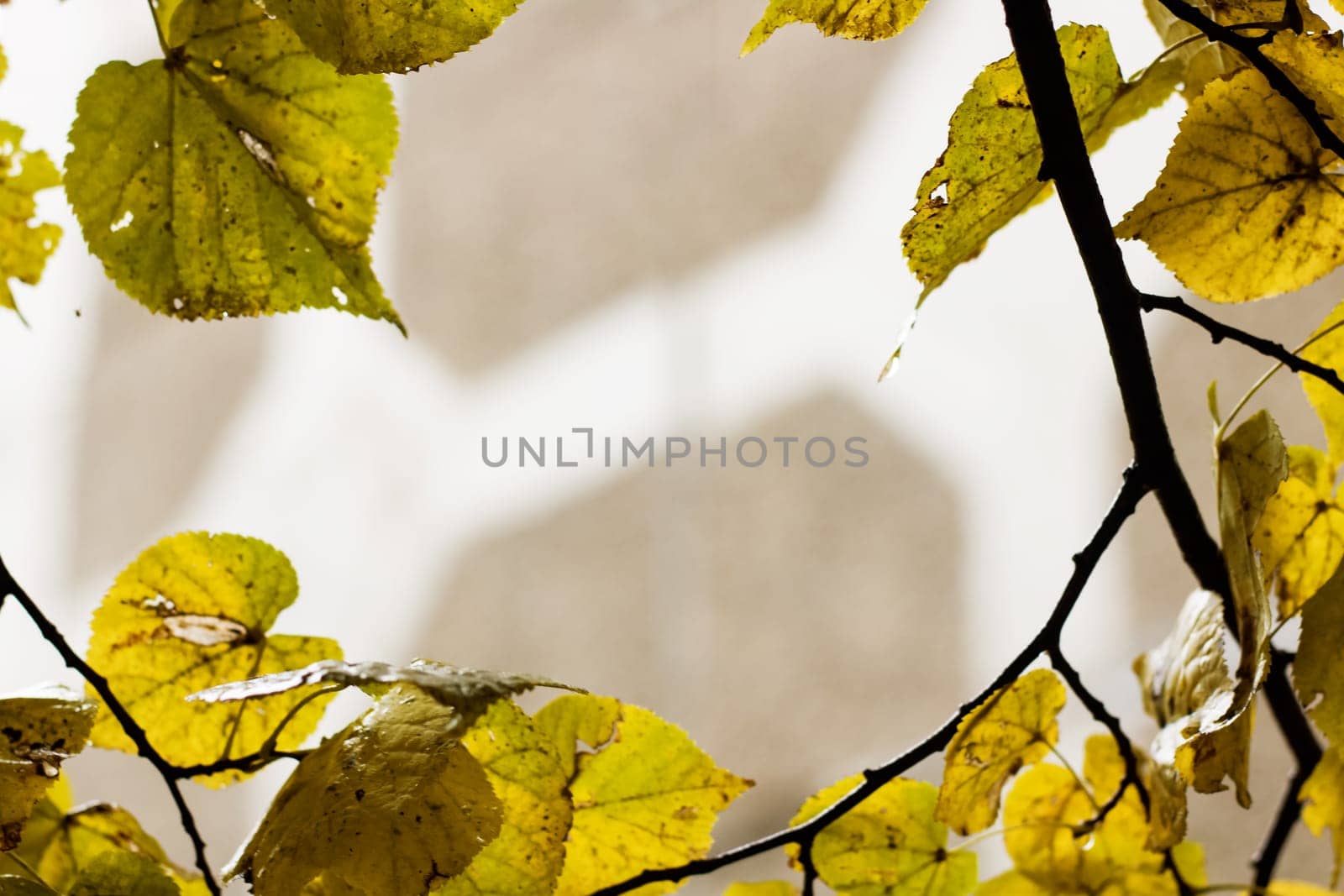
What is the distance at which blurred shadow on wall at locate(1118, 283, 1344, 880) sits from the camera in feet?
2.12

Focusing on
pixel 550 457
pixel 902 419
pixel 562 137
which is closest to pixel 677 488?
pixel 550 457

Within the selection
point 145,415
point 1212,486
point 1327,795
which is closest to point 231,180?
point 1327,795

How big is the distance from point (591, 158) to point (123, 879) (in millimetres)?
952

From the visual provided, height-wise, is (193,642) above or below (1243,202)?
below

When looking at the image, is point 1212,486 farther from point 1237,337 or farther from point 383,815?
point 383,815

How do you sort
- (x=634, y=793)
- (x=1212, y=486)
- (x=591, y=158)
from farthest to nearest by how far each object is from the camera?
1. (x=591, y=158)
2. (x=1212, y=486)
3. (x=634, y=793)

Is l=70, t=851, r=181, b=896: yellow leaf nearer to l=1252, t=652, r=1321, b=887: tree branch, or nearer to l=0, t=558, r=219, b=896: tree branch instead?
l=0, t=558, r=219, b=896: tree branch

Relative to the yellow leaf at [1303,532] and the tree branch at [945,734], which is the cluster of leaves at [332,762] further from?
the yellow leaf at [1303,532]

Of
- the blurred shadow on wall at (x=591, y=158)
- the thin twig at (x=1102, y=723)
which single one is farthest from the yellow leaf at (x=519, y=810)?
the blurred shadow on wall at (x=591, y=158)

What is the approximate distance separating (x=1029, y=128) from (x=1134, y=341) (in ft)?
0.14

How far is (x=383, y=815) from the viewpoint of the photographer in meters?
0.17

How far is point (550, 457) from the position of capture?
1.03 meters

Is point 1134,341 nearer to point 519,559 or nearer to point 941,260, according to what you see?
point 941,260

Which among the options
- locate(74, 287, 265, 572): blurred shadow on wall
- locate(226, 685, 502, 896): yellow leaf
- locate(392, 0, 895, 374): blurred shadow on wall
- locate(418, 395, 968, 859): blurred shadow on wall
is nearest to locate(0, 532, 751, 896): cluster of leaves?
locate(226, 685, 502, 896): yellow leaf
